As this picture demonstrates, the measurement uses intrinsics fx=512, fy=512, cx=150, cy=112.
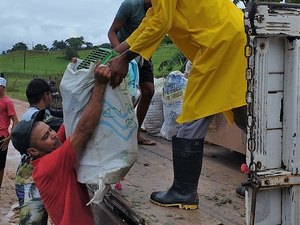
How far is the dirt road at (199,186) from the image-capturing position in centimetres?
277

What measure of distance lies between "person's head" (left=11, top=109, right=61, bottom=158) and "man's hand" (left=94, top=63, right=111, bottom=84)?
0.44m

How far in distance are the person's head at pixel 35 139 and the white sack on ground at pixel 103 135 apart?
0.61 ft

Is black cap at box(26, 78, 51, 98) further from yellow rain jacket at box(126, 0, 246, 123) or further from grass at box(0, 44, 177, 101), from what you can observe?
grass at box(0, 44, 177, 101)

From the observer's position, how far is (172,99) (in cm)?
466

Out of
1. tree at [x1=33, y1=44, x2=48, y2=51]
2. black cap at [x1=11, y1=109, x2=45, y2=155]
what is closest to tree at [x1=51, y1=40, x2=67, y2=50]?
tree at [x1=33, y1=44, x2=48, y2=51]

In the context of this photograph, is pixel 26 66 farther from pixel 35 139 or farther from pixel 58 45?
pixel 35 139

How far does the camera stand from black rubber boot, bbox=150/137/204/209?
9.70ft

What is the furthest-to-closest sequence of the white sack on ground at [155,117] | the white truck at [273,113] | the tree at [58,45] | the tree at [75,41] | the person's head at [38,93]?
1. the tree at [58,45]
2. the tree at [75,41]
3. the white sack on ground at [155,117]
4. the person's head at [38,93]
5. the white truck at [273,113]

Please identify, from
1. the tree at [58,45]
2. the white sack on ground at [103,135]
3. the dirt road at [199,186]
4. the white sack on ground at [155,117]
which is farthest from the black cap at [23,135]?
the tree at [58,45]

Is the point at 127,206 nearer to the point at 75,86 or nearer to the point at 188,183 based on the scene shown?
the point at 188,183

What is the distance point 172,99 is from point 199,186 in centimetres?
136

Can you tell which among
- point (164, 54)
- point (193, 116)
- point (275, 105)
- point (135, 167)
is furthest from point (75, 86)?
point (164, 54)

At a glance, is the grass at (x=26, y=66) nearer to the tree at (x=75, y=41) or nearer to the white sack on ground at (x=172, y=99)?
the tree at (x=75, y=41)

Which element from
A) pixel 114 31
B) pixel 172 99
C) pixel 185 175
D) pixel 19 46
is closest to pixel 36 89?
pixel 114 31
